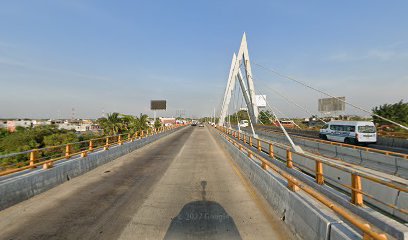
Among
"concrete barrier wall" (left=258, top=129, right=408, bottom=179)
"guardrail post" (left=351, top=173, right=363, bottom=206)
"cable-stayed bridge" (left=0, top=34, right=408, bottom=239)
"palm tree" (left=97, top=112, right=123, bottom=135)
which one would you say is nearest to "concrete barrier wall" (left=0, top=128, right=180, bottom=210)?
"cable-stayed bridge" (left=0, top=34, right=408, bottom=239)

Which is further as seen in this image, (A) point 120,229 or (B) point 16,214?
(B) point 16,214

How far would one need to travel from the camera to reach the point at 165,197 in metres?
8.36

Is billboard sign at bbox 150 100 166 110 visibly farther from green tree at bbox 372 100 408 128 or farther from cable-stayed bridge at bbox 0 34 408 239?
cable-stayed bridge at bbox 0 34 408 239

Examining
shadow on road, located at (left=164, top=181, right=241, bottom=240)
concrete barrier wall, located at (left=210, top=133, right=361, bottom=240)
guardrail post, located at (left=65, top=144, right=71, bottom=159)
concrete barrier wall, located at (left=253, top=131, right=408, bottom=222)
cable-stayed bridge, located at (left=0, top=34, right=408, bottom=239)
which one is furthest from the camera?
A: guardrail post, located at (left=65, top=144, right=71, bottom=159)

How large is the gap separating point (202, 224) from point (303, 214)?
2.26 m

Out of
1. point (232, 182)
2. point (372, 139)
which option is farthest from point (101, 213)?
point (372, 139)

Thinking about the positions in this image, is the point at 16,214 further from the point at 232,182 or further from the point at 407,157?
the point at 407,157

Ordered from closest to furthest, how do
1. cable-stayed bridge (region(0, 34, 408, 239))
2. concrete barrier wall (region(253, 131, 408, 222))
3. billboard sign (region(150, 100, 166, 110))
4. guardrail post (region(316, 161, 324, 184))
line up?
cable-stayed bridge (region(0, 34, 408, 239)) < concrete barrier wall (region(253, 131, 408, 222)) < guardrail post (region(316, 161, 324, 184)) < billboard sign (region(150, 100, 166, 110))

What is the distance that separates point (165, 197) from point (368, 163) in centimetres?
1372

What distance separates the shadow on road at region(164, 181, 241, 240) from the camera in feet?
18.1

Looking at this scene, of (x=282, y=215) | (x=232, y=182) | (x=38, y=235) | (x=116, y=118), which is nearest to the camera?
(x=38, y=235)

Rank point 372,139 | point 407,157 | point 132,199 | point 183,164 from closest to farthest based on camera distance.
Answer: point 132,199 < point 407,157 < point 183,164 < point 372,139

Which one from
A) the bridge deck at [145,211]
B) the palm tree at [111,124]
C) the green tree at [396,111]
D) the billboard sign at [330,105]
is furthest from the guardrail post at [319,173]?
the billboard sign at [330,105]

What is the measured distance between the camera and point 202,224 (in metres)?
6.07
